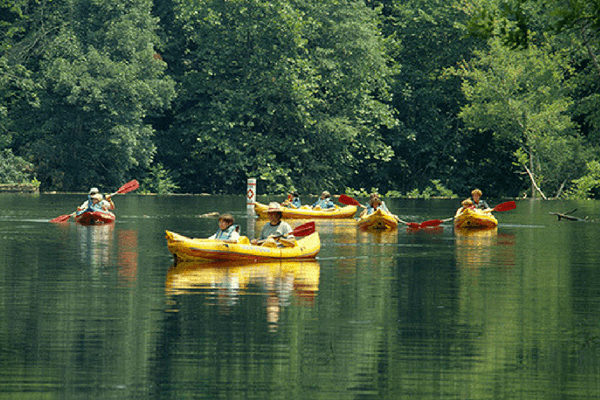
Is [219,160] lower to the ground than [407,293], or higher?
higher

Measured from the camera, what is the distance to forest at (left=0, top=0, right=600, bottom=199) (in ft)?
204

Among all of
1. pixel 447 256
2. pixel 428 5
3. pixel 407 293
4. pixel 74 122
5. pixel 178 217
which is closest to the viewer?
pixel 407 293

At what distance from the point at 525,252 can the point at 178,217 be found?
54.8 ft

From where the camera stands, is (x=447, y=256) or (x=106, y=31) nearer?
(x=447, y=256)

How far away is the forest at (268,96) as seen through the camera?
6206 cm

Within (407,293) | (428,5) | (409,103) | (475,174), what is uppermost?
(428,5)

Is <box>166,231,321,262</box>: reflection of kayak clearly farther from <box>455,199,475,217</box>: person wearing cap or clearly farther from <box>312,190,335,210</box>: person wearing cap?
<box>312,190,335,210</box>: person wearing cap

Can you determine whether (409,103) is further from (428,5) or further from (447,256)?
(447,256)

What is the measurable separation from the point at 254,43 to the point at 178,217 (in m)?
26.8

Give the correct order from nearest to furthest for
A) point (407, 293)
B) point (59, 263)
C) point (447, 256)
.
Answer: point (407, 293) → point (59, 263) → point (447, 256)

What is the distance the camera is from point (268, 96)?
6519 cm

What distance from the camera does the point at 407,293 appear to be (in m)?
16.9

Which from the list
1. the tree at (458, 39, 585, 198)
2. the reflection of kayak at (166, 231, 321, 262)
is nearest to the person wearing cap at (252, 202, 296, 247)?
the reflection of kayak at (166, 231, 321, 262)

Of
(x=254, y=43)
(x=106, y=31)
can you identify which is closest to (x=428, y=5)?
(x=254, y=43)
